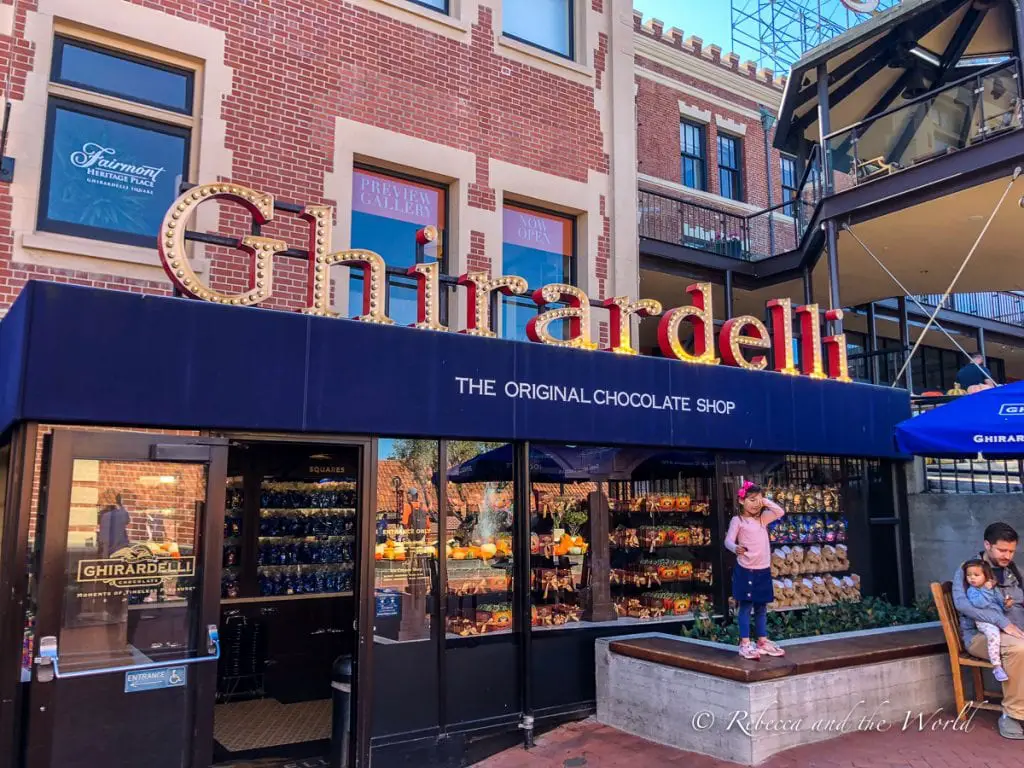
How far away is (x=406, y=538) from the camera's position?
7.03m

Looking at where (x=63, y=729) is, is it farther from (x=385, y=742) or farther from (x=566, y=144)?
(x=566, y=144)

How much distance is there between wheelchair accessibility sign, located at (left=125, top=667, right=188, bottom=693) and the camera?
5.49 m

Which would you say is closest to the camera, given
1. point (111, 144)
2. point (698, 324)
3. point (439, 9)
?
point (111, 144)

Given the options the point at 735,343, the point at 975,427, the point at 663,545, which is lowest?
the point at 663,545

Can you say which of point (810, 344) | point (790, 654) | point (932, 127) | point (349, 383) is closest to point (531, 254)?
point (810, 344)

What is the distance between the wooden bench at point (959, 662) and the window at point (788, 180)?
12.3 m

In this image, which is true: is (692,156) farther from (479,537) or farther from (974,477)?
(479,537)

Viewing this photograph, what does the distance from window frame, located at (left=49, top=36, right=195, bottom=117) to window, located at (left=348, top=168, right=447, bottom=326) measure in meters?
1.87

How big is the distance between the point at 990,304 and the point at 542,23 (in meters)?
15.4

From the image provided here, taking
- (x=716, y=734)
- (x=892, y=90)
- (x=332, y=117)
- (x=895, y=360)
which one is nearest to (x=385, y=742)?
(x=716, y=734)

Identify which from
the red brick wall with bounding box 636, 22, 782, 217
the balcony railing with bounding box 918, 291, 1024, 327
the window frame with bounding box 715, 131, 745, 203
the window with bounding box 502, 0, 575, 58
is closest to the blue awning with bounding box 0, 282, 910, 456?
the window with bounding box 502, 0, 575, 58

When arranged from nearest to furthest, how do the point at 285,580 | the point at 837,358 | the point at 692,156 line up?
the point at 285,580
the point at 837,358
the point at 692,156

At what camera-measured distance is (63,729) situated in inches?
207

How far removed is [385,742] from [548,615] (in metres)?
2.04
